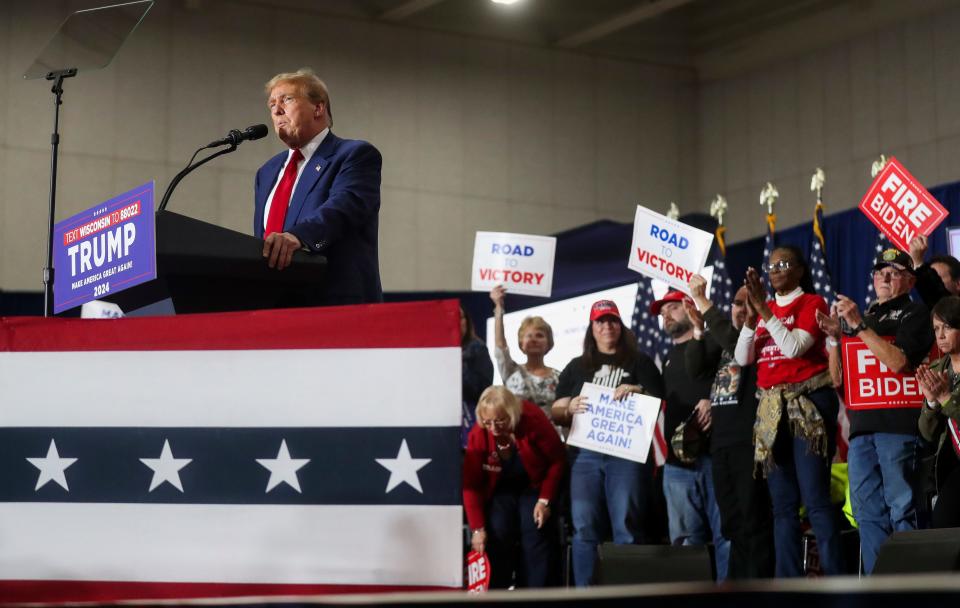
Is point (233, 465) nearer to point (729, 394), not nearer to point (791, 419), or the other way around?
point (791, 419)

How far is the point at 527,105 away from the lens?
448 inches

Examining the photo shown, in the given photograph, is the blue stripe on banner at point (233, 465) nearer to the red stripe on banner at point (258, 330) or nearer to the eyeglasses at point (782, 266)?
the red stripe on banner at point (258, 330)

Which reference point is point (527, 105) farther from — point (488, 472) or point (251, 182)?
point (488, 472)

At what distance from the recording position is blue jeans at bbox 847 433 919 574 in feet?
13.4

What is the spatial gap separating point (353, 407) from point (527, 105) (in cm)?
956

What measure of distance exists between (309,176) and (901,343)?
2400mm

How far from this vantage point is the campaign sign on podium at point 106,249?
84.7 inches

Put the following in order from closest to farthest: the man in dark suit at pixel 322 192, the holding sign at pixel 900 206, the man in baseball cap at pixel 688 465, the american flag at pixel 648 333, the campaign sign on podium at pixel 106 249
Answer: the campaign sign on podium at pixel 106 249 < the man in dark suit at pixel 322 192 < the holding sign at pixel 900 206 < the man in baseball cap at pixel 688 465 < the american flag at pixel 648 333

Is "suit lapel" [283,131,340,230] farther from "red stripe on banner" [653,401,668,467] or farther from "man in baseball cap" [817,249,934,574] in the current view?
"red stripe on banner" [653,401,668,467]

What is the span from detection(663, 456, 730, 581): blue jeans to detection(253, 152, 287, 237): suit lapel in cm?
281

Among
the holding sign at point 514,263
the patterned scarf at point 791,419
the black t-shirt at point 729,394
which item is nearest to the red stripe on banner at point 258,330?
the patterned scarf at point 791,419

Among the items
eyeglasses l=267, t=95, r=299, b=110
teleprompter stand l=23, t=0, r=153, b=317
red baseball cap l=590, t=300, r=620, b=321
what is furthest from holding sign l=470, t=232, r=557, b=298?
eyeglasses l=267, t=95, r=299, b=110

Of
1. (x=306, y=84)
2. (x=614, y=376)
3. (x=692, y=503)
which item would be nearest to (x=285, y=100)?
(x=306, y=84)

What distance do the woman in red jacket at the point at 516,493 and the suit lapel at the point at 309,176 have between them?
8.84ft
